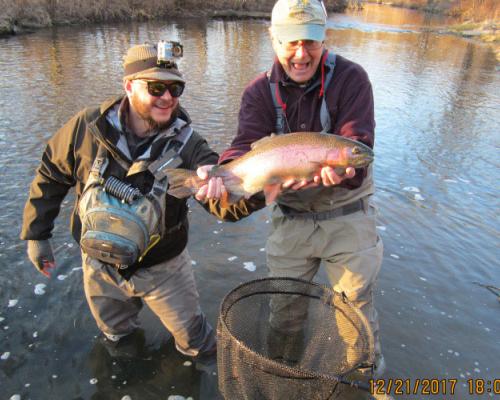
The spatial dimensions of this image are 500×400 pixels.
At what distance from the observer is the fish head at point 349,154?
257 cm

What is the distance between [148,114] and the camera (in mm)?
3016

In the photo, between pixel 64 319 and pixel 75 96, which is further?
pixel 75 96

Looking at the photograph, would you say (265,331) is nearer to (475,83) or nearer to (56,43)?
(475,83)

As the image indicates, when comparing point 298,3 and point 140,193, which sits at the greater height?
point 298,3

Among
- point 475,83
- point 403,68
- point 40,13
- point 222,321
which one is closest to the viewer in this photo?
point 222,321

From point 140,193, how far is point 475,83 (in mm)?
16818

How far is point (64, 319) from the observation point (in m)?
4.03

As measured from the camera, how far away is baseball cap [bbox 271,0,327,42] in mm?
2602

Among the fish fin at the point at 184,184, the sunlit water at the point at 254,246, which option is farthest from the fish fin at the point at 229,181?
the sunlit water at the point at 254,246

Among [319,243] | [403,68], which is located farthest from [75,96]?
[403,68]

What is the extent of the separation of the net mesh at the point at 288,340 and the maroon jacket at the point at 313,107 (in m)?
0.86

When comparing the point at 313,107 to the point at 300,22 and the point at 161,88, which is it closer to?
the point at 300,22

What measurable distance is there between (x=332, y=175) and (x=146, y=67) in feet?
4.96
